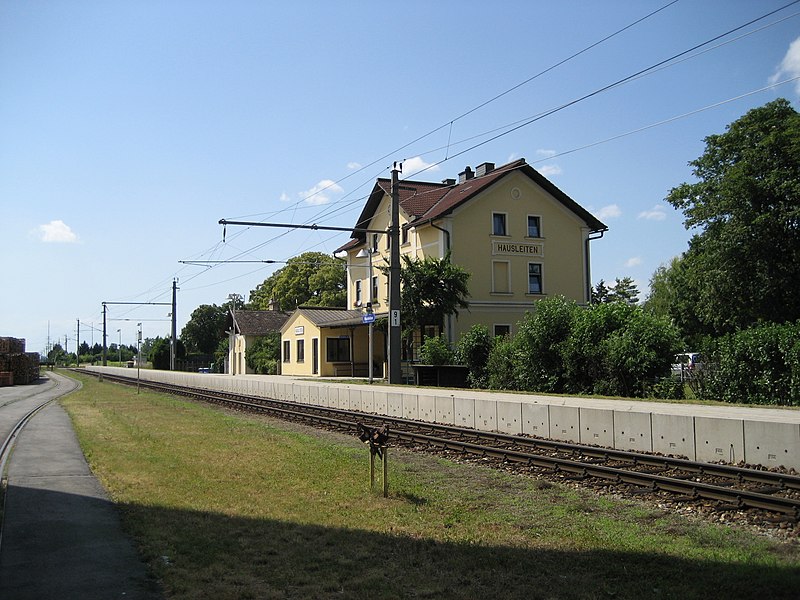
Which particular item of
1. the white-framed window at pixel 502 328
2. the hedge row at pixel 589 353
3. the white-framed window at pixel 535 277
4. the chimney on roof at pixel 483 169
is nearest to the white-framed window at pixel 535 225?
the white-framed window at pixel 535 277

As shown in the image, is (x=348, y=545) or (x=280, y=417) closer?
(x=348, y=545)

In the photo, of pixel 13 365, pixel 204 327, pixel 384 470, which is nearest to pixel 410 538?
pixel 384 470

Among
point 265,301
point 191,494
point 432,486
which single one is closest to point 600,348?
point 432,486

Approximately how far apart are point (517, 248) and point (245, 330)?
30.1 metres

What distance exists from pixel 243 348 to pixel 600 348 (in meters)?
46.5

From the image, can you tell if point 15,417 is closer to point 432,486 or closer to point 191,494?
point 191,494

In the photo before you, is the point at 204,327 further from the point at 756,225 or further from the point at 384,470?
the point at 384,470

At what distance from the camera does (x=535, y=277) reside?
42688mm

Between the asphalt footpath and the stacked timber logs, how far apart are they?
51.6 m

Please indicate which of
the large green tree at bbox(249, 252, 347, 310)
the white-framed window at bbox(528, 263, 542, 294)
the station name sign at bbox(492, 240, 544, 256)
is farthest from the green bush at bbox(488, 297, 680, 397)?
the large green tree at bbox(249, 252, 347, 310)

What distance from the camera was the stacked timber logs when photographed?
58.4 meters

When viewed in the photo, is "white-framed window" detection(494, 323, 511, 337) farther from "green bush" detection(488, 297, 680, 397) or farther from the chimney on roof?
"green bush" detection(488, 297, 680, 397)

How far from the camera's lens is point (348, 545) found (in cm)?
747

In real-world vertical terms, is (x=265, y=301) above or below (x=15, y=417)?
above
